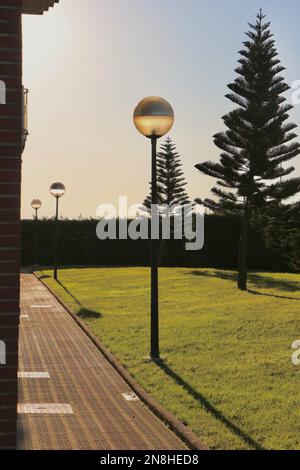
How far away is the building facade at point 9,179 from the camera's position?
4.70 meters

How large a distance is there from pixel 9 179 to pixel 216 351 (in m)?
6.40

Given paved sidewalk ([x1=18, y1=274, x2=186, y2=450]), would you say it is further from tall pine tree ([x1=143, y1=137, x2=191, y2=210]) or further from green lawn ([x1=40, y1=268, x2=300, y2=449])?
tall pine tree ([x1=143, y1=137, x2=191, y2=210])

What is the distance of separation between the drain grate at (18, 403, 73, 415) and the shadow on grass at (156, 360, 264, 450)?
142cm

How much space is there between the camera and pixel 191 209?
39031 millimetres

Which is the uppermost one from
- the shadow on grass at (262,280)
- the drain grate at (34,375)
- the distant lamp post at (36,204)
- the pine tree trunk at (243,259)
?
the distant lamp post at (36,204)

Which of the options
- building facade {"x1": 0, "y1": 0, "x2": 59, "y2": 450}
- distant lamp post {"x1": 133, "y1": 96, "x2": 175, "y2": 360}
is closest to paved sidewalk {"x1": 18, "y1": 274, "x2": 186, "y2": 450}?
distant lamp post {"x1": 133, "y1": 96, "x2": 175, "y2": 360}

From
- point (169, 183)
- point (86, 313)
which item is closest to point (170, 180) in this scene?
point (169, 183)

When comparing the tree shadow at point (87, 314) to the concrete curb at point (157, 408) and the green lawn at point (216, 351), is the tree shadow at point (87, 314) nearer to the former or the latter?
the green lawn at point (216, 351)

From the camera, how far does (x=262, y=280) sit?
24.2 m

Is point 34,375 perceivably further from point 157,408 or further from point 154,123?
point 154,123

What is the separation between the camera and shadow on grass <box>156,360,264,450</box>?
240 inches

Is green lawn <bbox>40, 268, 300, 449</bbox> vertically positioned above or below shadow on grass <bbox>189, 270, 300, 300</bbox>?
below

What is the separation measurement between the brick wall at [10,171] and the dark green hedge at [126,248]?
2923cm

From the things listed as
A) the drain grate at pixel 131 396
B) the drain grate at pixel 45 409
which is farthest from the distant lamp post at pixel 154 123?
the drain grate at pixel 45 409
